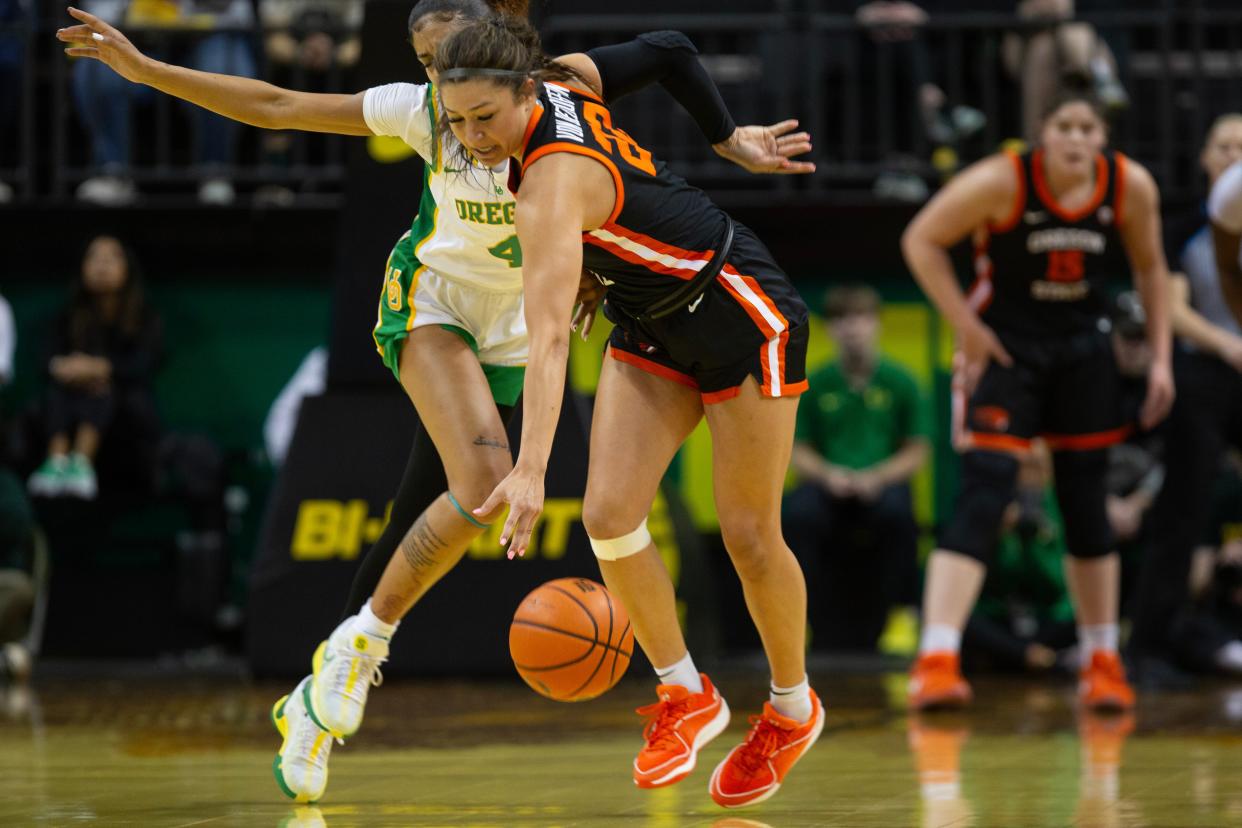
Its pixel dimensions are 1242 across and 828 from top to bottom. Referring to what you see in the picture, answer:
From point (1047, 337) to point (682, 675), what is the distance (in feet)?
10.5

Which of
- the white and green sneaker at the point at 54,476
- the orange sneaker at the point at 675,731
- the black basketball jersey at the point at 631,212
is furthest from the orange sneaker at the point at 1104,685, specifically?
the white and green sneaker at the point at 54,476

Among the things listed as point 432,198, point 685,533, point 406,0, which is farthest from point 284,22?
point 432,198

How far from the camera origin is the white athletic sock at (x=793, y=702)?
4.70 m

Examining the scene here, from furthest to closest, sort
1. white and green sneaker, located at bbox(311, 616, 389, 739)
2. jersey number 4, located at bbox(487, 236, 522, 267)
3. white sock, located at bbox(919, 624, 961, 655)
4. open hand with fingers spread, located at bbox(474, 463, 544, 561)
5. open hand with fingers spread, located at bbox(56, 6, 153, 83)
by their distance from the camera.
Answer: white sock, located at bbox(919, 624, 961, 655)
jersey number 4, located at bbox(487, 236, 522, 267)
white and green sneaker, located at bbox(311, 616, 389, 739)
open hand with fingers spread, located at bbox(56, 6, 153, 83)
open hand with fingers spread, located at bbox(474, 463, 544, 561)

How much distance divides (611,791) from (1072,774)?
52.7 inches

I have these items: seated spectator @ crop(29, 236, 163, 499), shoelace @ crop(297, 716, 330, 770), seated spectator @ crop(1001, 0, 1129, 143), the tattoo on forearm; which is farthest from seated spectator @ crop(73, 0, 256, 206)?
shoelace @ crop(297, 716, 330, 770)

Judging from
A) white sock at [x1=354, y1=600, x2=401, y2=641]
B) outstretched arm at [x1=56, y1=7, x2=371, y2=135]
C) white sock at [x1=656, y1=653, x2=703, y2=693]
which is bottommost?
white sock at [x1=656, y1=653, x2=703, y2=693]

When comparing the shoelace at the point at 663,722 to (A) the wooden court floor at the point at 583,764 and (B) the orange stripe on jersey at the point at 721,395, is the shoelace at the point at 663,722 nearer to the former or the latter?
(A) the wooden court floor at the point at 583,764

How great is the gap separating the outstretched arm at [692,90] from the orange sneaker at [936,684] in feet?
8.98

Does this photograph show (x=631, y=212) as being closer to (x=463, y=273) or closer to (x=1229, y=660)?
(x=463, y=273)

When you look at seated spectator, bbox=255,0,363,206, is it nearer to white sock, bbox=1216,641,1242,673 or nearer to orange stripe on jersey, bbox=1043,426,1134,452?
orange stripe on jersey, bbox=1043,426,1134,452

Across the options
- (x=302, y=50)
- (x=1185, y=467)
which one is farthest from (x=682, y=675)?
(x=302, y=50)

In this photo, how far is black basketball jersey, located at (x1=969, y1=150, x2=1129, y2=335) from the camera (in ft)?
23.6

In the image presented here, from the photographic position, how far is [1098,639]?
7.22 meters
